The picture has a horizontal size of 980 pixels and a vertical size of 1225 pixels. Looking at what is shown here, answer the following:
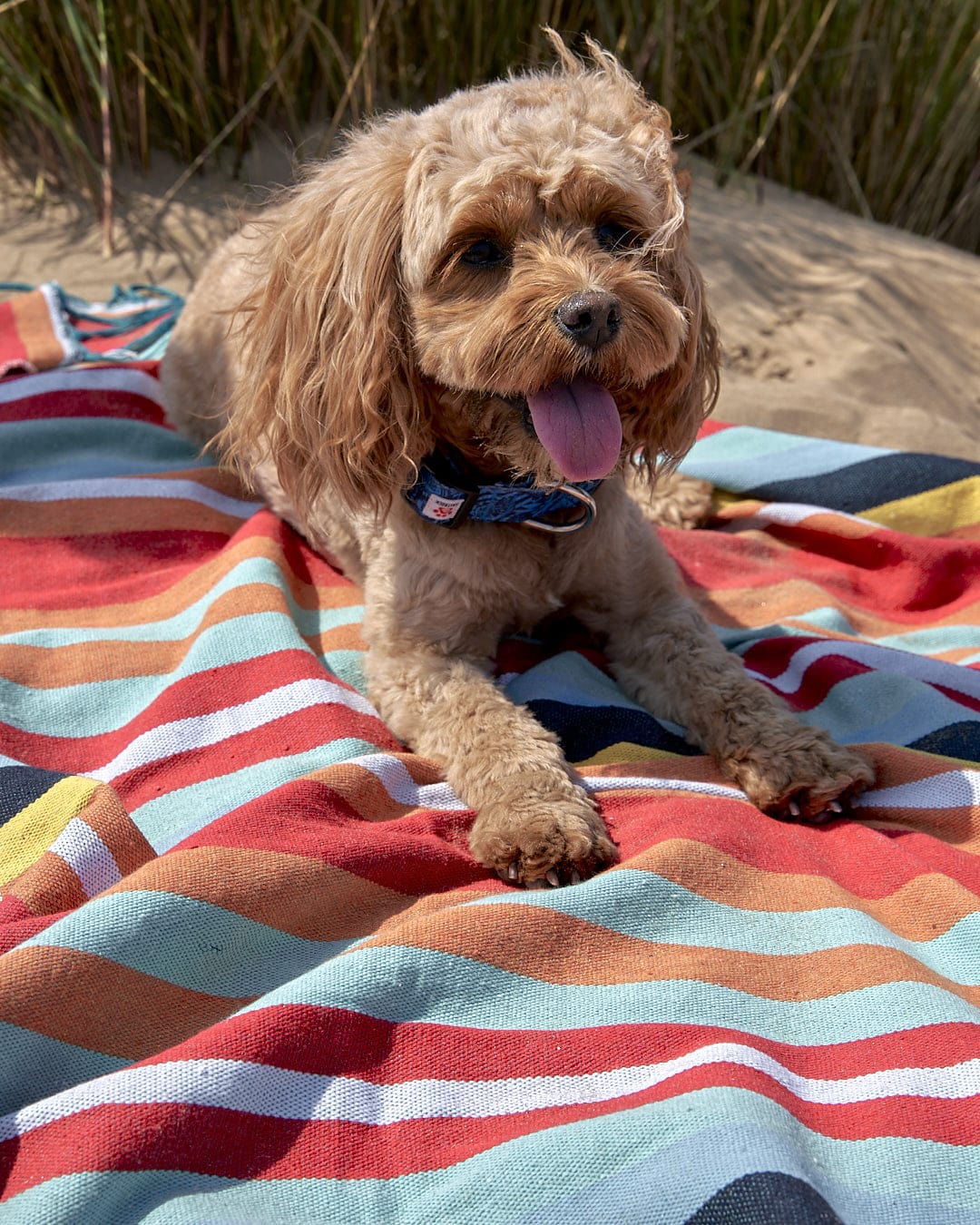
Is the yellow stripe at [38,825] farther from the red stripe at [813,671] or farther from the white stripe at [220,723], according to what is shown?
the red stripe at [813,671]

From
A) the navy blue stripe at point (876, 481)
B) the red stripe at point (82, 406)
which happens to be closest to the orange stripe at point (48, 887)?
the red stripe at point (82, 406)

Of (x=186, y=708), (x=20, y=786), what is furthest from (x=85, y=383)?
(x=20, y=786)

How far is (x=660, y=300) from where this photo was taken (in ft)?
7.79

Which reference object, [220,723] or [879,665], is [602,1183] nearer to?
[220,723]

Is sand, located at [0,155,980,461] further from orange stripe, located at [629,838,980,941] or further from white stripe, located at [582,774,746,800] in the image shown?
orange stripe, located at [629,838,980,941]

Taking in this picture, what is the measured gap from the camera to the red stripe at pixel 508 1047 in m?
1.75

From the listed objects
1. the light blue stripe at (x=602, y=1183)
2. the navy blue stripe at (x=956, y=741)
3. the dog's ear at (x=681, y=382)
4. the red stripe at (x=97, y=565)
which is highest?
the dog's ear at (x=681, y=382)

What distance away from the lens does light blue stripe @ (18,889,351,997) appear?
6.11 ft

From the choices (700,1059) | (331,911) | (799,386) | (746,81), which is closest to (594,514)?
(331,911)

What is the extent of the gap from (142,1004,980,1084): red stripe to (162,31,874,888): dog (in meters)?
0.43

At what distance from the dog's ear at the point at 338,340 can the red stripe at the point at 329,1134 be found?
145 centimetres

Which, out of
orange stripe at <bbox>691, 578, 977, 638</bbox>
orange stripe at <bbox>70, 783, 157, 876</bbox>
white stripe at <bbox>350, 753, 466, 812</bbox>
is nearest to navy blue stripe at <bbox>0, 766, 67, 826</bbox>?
orange stripe at <bbox>70, 783, 157, 876</bbox>

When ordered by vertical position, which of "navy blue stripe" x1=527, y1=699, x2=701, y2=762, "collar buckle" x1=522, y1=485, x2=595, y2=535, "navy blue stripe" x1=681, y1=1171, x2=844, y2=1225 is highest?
"collar buckle" x1=522, y1=485, x2=595, y2=535

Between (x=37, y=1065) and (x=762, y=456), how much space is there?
329 cm
